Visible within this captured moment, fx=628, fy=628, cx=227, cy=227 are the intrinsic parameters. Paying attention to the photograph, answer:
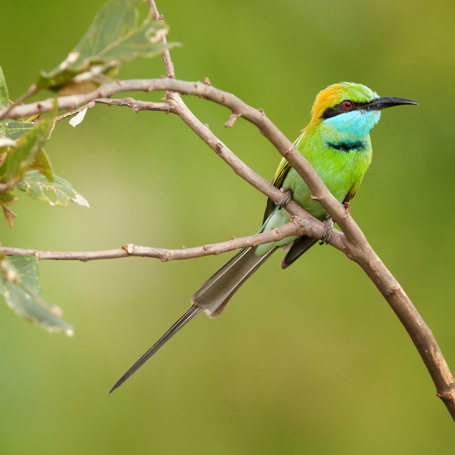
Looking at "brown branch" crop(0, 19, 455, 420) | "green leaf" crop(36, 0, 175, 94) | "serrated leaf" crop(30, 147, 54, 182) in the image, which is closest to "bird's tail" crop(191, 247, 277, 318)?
"brown branch" crop(0, 19, 455, 420)

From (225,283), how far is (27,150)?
88 centimetres

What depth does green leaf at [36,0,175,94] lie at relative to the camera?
657mm

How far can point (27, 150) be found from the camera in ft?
2.34

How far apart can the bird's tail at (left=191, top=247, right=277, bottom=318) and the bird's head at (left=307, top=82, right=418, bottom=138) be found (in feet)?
1.38

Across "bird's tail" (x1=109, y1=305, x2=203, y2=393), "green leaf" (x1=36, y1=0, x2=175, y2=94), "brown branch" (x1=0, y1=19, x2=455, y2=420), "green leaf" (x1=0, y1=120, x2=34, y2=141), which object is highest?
"green leaf" (x1=36, y1=0, x2=175, y2=94)

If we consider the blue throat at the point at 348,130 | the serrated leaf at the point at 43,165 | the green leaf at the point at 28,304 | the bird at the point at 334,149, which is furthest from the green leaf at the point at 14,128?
the blue throat at the point at 348,130

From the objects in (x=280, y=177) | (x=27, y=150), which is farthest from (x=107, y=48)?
(x=280, y=177)

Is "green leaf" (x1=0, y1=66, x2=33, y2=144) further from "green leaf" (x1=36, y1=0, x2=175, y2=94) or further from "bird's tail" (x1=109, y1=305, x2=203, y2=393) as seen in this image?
"bird's tail" (x1=109, y1=305, x2=203, y2=393)

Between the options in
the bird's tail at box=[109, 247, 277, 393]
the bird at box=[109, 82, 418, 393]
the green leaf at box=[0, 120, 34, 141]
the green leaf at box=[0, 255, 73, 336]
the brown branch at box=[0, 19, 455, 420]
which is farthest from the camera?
the bird at box=[109, 82, 418, 393]

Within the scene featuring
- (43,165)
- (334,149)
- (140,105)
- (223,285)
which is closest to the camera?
(43,165)

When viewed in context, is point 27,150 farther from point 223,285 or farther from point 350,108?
point 350,108

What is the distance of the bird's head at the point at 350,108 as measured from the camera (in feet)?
5.76

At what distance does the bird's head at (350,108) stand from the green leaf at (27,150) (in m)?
1.18

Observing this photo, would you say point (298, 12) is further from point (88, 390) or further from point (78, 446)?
point (78, 446)
